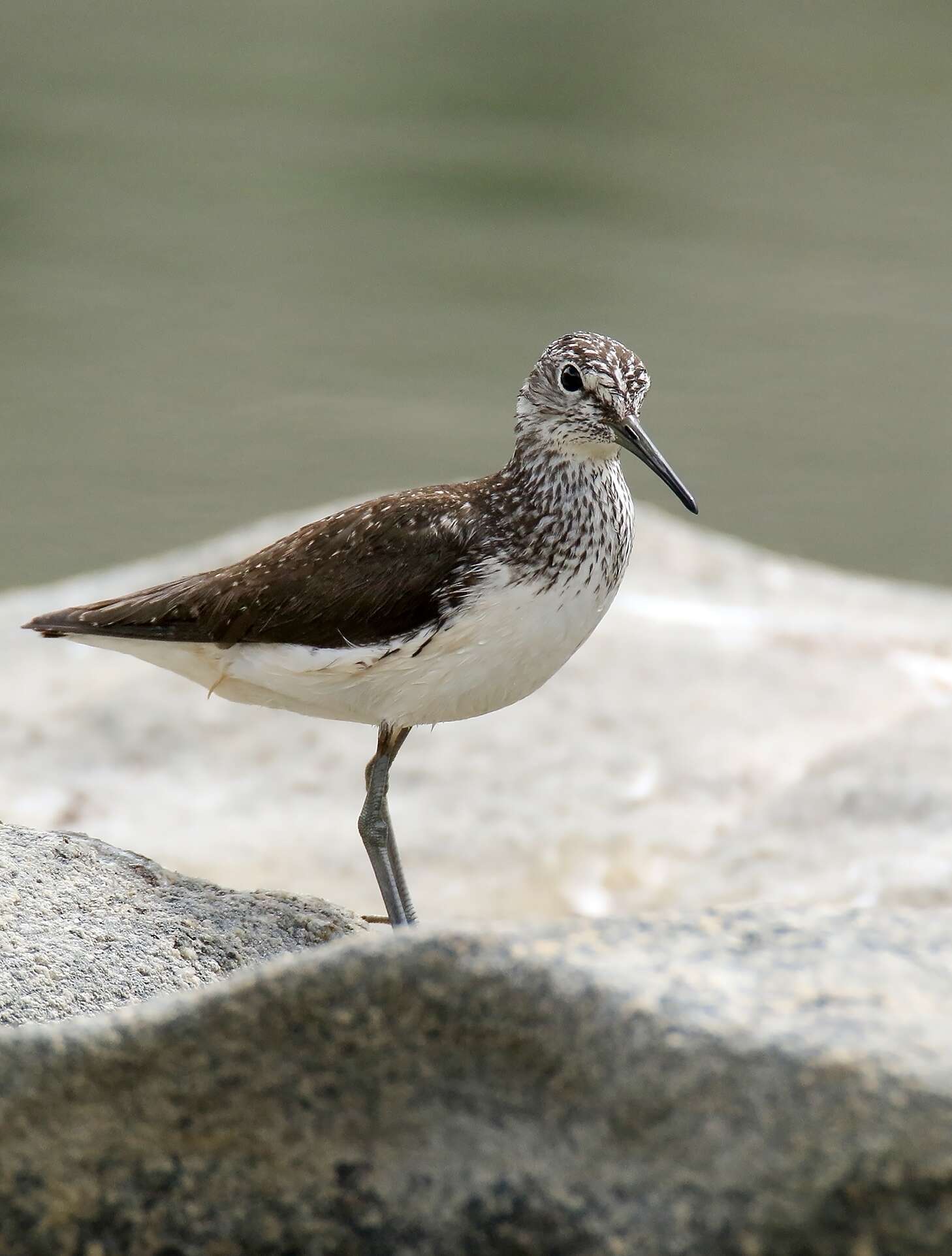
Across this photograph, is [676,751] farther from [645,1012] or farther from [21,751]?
[645,1012]

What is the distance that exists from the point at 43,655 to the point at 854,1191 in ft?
17.5

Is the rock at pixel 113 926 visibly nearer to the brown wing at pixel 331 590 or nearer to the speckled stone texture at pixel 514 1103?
the brown wing at pixel 331 590

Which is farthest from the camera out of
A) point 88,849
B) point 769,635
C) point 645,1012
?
point 769,635

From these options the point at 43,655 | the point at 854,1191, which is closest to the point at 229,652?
the point at 854,1191

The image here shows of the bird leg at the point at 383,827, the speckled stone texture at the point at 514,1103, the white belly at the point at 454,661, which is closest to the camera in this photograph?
the speckled stone texture at the point at 514,1103

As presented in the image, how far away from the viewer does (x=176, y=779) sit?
5.65 meters

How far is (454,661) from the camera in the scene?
2.86 m

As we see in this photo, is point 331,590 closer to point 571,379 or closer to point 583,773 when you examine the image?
point 571,379

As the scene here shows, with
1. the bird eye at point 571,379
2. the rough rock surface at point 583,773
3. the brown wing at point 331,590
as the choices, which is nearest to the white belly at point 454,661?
the brown wing at point 331,590

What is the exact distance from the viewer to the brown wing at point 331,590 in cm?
288

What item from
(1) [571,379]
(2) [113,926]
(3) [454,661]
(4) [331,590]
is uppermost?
(1) [571,379]

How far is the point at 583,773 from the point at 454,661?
112 inches

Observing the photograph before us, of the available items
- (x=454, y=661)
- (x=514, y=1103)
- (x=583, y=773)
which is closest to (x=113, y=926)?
(x=454, y=661)

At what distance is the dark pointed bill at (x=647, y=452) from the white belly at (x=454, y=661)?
9.3 inches
